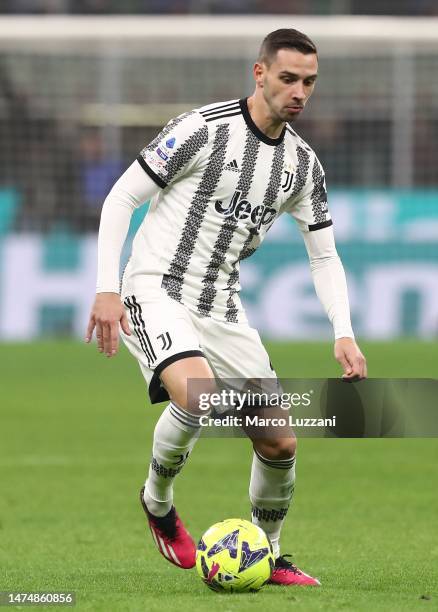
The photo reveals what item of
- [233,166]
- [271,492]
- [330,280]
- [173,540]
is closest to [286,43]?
[233,166]

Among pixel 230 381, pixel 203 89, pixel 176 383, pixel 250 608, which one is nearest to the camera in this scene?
pixel 250 608

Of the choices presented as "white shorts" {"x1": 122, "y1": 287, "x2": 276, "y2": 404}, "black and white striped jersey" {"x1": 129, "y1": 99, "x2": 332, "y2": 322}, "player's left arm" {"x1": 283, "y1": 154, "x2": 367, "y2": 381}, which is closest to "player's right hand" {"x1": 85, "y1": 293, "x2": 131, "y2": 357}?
"white shorts" {"x1": 122, "y1": 287, "x2": 276, "y2": 404}

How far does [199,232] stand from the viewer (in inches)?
232

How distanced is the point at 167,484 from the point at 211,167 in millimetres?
1353

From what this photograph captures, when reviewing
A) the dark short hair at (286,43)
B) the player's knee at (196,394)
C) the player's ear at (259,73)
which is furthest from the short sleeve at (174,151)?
the player's knee at (196,394)

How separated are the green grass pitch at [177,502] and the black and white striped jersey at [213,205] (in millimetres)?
1238

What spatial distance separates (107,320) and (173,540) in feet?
4.11

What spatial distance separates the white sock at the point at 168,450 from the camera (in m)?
5.70

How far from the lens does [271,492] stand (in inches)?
236

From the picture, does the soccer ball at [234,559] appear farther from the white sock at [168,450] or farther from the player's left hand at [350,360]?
the player's left hand at [350,360]

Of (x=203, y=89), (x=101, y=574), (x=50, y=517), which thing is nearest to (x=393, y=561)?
(x=101, y=574)

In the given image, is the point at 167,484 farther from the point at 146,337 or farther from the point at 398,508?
the point at 398,508

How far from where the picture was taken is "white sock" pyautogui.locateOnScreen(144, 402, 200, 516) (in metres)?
5.70

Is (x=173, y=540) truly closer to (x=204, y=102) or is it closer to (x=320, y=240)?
(x=320, y=240)
